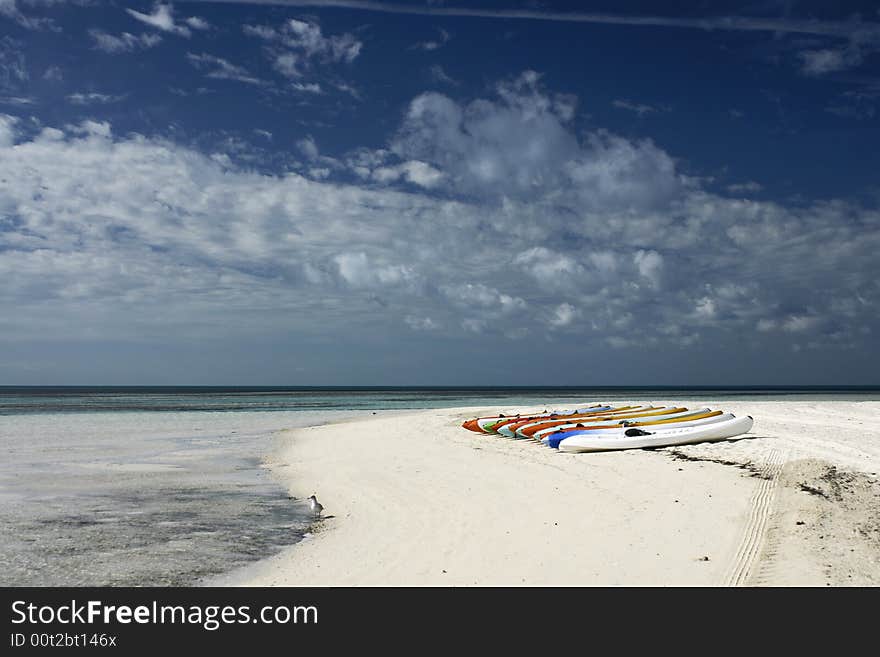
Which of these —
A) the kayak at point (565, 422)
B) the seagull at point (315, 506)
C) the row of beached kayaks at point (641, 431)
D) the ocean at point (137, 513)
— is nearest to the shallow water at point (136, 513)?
the ocean at point (137, 513)

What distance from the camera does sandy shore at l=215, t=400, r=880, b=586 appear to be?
823 cm

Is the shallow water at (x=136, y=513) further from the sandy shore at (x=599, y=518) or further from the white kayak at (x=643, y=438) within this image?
the white kayak at (x=643, y=438)

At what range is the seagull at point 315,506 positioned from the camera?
13.1m

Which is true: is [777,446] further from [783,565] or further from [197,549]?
[197,549]

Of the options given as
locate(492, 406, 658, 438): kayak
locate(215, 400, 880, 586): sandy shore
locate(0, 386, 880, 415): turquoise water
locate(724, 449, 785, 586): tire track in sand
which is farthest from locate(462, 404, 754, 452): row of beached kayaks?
locate(0, 386, 880, 415): turquoise water

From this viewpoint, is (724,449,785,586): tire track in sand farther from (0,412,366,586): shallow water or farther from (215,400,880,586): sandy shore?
(0,412,366,586): shallow water

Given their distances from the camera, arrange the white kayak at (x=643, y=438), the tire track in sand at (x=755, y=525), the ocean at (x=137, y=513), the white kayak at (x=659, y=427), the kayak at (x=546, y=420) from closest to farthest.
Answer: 1. the tire track in sand at (x=755, y=525)
2. the ocean at (x=137, y=513)
3. the white kayak at (x=643, y=438)
4. the white kayak at (x=659, y=427)
5. the kayak at (x=546, y=420)

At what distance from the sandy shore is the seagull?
0.22 metres

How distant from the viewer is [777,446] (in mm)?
18828

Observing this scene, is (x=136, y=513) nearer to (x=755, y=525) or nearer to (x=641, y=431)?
(x=755, y=525)

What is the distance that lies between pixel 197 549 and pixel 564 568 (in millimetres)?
5782

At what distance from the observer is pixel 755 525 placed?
10086 millimetres

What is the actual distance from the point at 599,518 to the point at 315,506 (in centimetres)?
584

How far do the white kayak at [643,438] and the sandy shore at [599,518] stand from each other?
1.86ft
